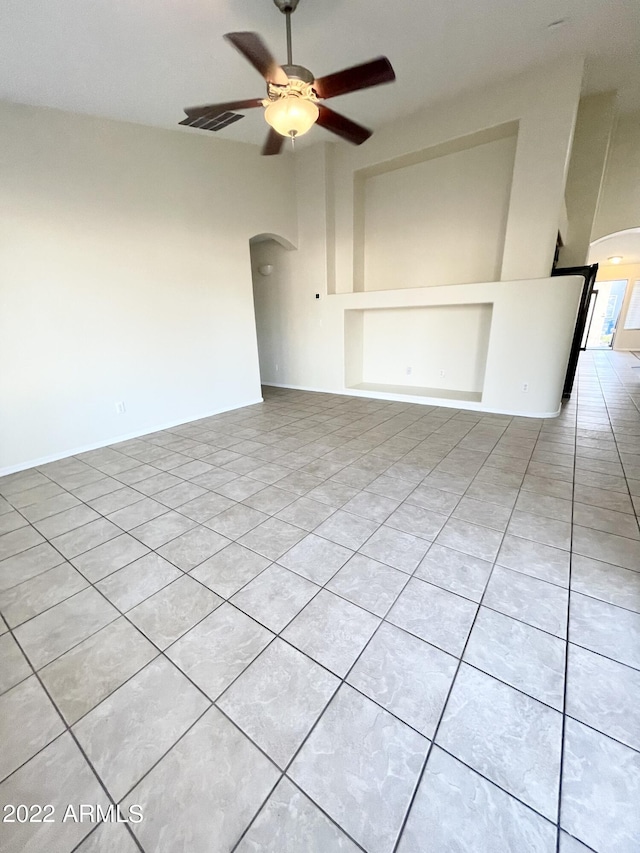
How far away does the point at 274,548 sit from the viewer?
2059mm

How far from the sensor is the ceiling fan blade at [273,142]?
2768 millimetres

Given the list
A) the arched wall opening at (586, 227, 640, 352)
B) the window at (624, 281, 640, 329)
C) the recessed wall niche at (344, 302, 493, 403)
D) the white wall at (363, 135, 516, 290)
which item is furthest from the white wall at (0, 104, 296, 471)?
the window at (624, 281, 640, 329)

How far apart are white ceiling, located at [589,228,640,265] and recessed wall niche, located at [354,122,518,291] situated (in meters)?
4.60

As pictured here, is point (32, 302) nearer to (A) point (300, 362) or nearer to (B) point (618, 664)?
(A) point (300, 362)

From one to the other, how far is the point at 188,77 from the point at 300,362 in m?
3.76

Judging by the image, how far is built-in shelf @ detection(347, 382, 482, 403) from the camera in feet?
16.1

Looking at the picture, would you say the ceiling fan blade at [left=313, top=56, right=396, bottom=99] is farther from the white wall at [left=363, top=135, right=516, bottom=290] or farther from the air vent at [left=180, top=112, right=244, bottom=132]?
the white wall at [left=363, top=135, right=516, bottom=290]

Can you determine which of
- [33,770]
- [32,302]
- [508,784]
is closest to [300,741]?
[508,784]

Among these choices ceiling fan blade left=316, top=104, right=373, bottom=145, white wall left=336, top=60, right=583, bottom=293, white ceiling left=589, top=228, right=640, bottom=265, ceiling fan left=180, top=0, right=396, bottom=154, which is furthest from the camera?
white ceiling left=589, top=228, right=640, bottom=265

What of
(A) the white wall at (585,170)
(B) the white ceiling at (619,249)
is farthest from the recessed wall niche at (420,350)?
(B) the white ceiling at (619,249)

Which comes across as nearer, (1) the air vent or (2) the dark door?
(1) the air vent

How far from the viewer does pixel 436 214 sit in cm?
495

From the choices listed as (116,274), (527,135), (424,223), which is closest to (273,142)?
(116,274)

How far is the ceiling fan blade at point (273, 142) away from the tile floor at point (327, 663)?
2.78m
